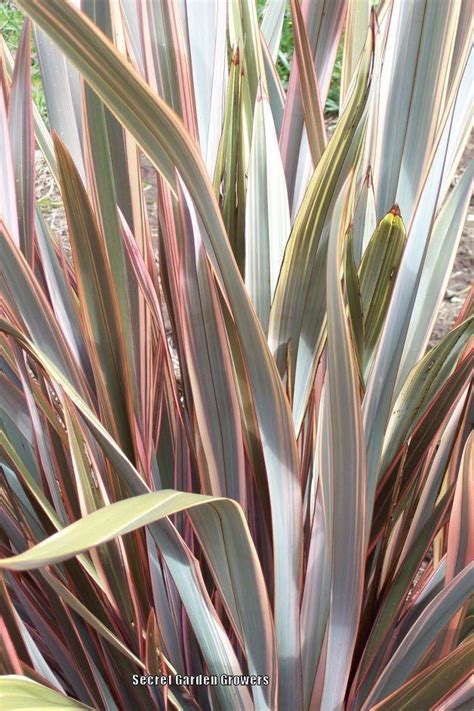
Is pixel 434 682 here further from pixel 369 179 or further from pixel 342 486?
pixel 369 179

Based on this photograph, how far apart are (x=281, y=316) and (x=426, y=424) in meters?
0.18

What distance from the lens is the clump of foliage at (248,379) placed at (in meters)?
0.46

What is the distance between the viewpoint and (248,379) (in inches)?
18.5

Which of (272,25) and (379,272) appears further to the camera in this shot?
(272,25)

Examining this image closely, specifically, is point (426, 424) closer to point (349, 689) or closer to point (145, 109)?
point (349, 689)

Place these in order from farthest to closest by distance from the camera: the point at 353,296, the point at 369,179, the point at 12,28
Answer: the point at 12,28 → the point at 369,179 → the point at 353,296

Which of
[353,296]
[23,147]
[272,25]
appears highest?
[272,25]

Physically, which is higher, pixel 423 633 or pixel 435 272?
pixel 435 272

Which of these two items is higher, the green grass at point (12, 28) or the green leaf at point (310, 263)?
the green grass at point (12, 28)

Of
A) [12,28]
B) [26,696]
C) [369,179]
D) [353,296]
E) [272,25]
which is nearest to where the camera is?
[26,696]

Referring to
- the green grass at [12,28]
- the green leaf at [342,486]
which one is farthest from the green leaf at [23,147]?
the green grass at [12,28]

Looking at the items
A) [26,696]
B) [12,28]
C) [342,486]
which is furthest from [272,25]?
[12,28]

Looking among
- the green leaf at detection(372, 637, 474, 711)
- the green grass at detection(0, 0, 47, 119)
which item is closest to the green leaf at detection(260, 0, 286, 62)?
the green leaf at detection(372, 637, 474, 711)

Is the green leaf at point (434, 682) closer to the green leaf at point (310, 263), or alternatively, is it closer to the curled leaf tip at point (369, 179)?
the green leaf at point (310, 263)
